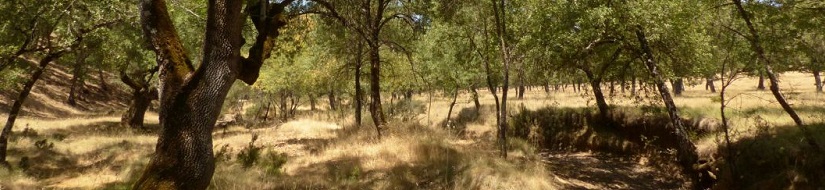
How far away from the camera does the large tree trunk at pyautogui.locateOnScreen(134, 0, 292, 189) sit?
179 inches

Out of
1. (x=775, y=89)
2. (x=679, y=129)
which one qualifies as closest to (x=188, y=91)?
(x=775, y=89)

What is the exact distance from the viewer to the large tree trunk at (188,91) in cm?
455

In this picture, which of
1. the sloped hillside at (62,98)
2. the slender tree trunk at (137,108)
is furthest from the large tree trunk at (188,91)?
the sloped hillside at (62,98)

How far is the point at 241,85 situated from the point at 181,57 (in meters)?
29.7

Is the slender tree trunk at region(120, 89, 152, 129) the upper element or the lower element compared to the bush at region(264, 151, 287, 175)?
upper

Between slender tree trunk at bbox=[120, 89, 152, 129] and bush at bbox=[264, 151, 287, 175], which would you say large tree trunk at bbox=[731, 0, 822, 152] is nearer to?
bush at bbox=[264, 151, 287, 175]

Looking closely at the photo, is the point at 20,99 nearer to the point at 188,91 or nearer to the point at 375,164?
the point at 375,164

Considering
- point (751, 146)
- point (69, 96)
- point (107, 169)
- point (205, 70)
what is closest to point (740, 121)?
point (751, 146)

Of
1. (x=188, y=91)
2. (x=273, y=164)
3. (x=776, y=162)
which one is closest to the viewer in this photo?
(x=188, y=91)

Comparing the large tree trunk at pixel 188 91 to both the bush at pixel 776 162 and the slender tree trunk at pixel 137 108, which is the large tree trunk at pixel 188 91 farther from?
the slender tree trunk at pixel 137 108

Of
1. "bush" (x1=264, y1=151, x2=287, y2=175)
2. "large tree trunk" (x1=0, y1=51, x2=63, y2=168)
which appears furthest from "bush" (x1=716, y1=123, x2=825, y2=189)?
"large tree trunk" (x1=0, y1=51, x2=63, y2=168)

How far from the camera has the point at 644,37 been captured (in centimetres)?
1219

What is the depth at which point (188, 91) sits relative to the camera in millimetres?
4668

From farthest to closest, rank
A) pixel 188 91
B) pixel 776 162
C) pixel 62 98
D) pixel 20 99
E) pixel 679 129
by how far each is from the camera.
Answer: pixel 62 98 < pixel 679 129 < pixel 20 99 < pixel 776 162 < pixel 188 91
